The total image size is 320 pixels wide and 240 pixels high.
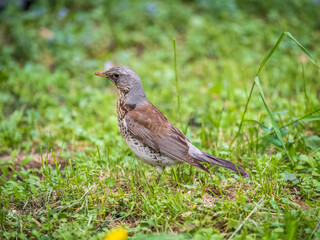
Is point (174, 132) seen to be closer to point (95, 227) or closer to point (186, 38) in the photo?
point (95, 227)

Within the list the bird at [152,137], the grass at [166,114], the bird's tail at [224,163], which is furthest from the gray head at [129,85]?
the bird's tail at [224,163]

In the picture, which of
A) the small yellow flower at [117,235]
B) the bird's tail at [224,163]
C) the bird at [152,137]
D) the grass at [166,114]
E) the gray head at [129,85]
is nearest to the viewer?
the small yellow flower at [117,235]

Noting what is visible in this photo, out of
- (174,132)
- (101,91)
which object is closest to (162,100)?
(101,91)

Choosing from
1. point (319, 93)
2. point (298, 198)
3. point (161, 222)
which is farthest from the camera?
point (319, 93)

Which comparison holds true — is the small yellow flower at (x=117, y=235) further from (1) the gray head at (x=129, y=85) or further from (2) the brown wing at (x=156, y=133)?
→ (1) the gray head at (x=129, y=85)

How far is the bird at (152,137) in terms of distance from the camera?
3.61m

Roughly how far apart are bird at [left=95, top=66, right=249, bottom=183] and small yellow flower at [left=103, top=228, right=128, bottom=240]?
979 millimetres

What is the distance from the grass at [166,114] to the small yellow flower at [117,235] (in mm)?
96

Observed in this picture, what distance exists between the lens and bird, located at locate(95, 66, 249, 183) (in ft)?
11.9

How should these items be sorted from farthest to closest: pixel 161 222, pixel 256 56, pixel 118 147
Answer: pixel 256 56, pixel 118 147, pixel 161 222

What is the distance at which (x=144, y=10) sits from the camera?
335 inches

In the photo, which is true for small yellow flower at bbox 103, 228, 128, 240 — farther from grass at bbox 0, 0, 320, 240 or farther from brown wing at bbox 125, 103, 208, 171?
brown wing at bbox 125, 103, 208, 171

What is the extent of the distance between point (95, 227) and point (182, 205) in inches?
28.9

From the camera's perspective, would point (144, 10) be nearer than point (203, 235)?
No
